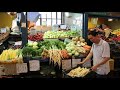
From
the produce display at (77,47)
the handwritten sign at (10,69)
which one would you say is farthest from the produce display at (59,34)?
the handwritten sign at (10,69)

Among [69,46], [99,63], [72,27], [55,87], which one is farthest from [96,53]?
[72,27]

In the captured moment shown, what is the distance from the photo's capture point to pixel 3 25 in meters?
5.14

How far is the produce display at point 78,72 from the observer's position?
4.63m

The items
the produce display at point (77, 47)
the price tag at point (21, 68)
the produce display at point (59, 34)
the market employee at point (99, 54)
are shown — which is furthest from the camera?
the produce display at point (59, 34)

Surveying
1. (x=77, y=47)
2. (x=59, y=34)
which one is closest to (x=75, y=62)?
(x=77, y=47)

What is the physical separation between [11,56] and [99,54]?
161 cm

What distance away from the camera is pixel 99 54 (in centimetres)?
465

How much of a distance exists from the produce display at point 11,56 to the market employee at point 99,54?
3.97 feet

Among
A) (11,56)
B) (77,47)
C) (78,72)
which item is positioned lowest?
(78,72)

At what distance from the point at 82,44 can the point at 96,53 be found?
487 mm

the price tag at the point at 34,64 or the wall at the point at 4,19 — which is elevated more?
the wall at the point at 4,19

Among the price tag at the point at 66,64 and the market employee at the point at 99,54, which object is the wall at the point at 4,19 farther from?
the market employee at the point at 99,54

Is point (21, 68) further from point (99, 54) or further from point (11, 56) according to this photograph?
point (99, 54)

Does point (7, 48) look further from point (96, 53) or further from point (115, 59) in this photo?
point (115, 59)
